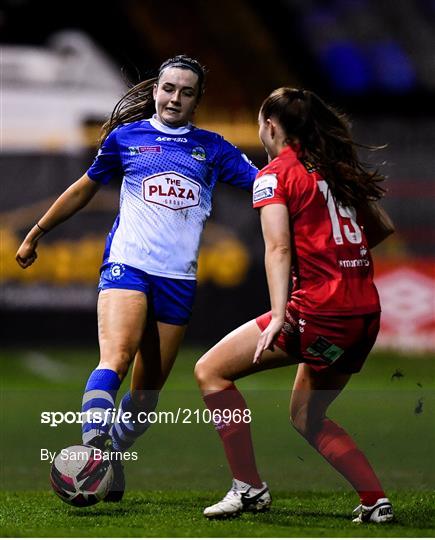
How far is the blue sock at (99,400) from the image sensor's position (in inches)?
217

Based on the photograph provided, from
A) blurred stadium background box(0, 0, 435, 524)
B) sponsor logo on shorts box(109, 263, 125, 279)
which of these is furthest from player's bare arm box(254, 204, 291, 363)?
blurred stadium background box(0, 0, 435, 524)

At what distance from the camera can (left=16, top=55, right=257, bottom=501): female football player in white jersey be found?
599cm

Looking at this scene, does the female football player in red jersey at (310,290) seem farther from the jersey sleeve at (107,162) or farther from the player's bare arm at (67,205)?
the player's bare arm at (67,205)

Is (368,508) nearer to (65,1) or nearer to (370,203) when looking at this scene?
(370,203)

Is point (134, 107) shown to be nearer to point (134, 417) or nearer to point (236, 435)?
point (134, 417)

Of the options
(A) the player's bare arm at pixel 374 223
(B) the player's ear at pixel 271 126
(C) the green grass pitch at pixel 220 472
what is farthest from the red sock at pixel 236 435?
(B) the player's ear at pixel 271 126

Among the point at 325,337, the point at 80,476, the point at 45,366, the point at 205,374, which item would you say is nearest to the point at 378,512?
the point at 325,337

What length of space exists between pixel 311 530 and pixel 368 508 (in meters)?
0.34

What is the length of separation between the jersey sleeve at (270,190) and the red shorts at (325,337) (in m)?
0.49

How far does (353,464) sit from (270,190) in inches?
50.0

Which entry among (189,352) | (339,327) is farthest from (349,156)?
(189,352)

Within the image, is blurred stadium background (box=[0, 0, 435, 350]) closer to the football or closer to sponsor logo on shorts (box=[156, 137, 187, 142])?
sponsor logo on shorts (box=[156, 137, 187, 142])

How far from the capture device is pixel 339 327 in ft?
17.4

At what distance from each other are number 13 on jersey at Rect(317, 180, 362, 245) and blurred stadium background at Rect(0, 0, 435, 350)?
483cm
